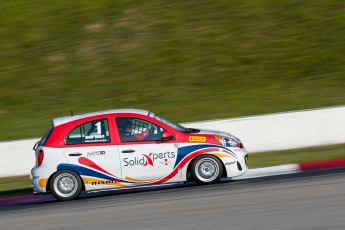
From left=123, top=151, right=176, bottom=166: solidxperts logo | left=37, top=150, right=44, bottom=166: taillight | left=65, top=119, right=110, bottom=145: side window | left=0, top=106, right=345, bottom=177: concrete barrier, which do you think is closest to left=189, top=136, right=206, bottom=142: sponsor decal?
left=123, top=151, right=176, bottom=166: solidxperts logo

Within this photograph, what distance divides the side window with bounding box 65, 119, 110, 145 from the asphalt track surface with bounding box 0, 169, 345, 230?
0.98m

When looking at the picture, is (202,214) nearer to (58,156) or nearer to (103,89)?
(58,156)

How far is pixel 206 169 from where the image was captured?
11727 mm

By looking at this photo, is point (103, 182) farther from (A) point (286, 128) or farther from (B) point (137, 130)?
(A) point (286, 128)

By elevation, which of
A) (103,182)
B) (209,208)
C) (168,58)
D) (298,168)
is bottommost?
(209,208)

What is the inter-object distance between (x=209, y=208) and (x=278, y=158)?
548cm

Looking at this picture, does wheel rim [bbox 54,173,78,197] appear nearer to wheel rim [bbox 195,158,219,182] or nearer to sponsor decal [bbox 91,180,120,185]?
sponsor decal [bbox 91,180,120,185]

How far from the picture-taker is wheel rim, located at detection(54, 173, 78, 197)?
1165 cm

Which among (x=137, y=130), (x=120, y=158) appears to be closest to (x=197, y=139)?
(x=137, y=130)

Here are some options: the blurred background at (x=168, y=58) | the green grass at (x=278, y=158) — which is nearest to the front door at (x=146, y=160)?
the green grass at (x=278, y=158)

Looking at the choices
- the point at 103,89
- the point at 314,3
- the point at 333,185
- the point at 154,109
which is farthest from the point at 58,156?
the point at 314,3

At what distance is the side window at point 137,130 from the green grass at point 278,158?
2.86 meters

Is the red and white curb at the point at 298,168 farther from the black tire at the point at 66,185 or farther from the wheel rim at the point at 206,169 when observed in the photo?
the black tire at the point at 66,185

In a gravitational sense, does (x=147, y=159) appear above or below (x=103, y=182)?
above
